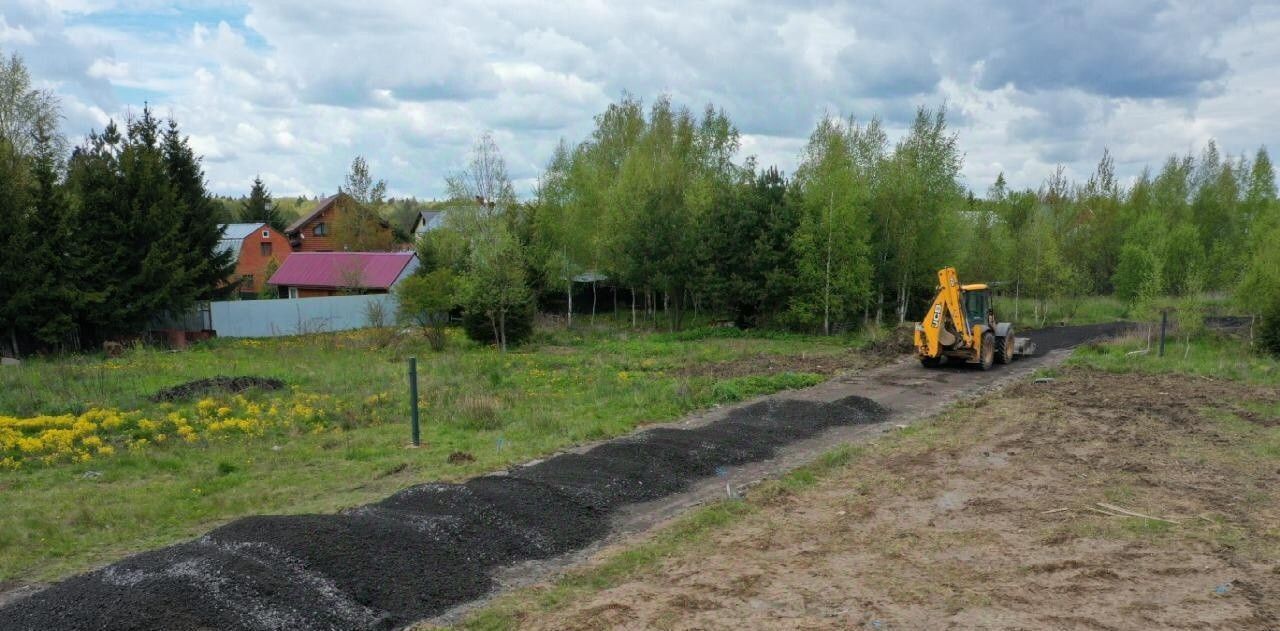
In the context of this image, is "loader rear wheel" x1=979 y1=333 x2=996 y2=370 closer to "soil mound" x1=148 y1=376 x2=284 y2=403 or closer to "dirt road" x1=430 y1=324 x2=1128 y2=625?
"dirt road" x1=430 y1=324 x2=1128 y2=625

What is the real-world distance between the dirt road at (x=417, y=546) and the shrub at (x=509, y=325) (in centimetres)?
1628

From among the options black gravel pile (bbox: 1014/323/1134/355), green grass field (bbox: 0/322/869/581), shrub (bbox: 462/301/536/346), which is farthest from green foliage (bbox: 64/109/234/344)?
black gravel pile (bbox: 1014/323/1134/355)

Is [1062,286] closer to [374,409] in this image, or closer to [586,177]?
[586,177]

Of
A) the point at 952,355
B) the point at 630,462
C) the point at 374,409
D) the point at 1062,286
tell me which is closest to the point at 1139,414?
the point at 952,355

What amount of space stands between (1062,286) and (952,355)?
60.9 ft

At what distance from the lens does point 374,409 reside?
607 inches

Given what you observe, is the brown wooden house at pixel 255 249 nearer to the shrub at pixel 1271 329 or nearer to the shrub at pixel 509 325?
the shrub at pixel 509 325

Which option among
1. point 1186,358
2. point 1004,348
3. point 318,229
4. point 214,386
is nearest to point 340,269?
point 318,229

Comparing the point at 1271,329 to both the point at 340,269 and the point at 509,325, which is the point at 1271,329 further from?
the point at 340,269

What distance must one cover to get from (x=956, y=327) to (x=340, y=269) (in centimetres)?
3014

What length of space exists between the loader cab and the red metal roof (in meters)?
27.6

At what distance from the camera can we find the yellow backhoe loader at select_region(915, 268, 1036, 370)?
2056cm

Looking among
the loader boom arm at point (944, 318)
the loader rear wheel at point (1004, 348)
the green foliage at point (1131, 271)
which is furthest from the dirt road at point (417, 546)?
the green foliage at point (1131, 271)

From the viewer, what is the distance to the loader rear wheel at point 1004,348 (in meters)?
22.5
